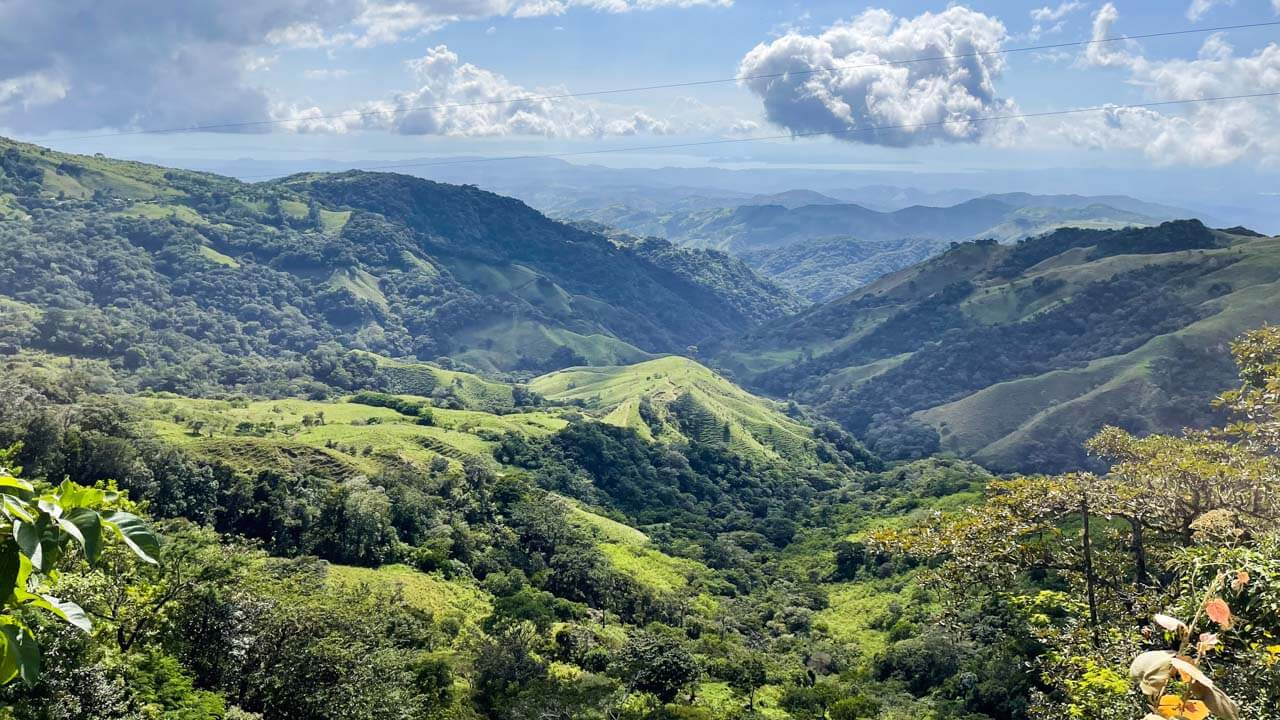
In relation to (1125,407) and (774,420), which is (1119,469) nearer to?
(774,420)

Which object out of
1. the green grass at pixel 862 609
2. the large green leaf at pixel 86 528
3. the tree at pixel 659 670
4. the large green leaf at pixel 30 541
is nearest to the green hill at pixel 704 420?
the green grass at pixel 862 609

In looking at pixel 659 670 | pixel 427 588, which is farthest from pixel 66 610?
pixel 427 588

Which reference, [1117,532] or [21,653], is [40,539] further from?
[1117,532]

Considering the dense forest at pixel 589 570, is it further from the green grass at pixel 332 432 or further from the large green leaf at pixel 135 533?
the green grass at pixel 332 432

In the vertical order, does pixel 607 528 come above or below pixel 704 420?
above

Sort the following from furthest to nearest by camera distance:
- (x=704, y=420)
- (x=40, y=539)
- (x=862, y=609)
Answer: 1. (x=704, y=420)
2. (x=862, y=609)
3. (x=40, y=539)

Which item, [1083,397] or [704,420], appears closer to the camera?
[704,420]

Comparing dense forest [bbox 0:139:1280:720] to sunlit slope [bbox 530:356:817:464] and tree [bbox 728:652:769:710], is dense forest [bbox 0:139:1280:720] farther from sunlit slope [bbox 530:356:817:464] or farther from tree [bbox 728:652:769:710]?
sunlit slope [bbox 530:356:817:464]
